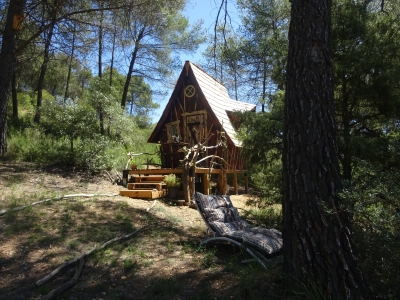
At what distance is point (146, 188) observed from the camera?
9.91 metres

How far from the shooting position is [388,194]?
275cm

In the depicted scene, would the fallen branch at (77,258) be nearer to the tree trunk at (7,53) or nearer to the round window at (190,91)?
the tree trunk at (7,53)

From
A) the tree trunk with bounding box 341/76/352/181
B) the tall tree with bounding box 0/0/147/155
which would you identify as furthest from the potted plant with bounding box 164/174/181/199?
the tall tree with bounding box 0/0/147/155

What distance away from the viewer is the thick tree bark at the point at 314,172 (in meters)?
3.04

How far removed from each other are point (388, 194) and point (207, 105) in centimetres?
1042

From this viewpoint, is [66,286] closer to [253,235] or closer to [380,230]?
[253,235]

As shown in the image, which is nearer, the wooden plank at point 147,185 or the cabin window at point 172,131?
the wooden plank at point 147,185

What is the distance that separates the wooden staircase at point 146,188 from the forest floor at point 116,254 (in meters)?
0.76

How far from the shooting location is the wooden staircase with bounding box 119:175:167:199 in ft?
30.6

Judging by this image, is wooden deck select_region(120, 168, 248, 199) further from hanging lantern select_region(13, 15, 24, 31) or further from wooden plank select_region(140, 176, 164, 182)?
hanging lantern select_region(13, 15, 24, 31)

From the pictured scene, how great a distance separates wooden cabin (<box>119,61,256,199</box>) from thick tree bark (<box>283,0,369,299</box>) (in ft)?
27.7

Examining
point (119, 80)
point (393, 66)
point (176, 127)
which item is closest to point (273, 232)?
point (393, 66)

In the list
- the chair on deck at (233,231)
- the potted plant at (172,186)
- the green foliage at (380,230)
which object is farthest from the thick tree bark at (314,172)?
the potted plant at (172,186)

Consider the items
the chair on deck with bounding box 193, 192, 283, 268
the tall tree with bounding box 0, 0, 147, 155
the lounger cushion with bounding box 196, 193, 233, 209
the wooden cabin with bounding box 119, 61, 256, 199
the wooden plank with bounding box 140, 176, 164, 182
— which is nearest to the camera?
the chair on deck with bounding box 193, 192, 283, 268
